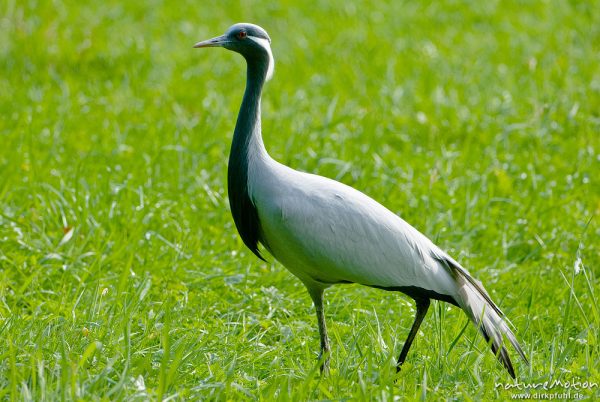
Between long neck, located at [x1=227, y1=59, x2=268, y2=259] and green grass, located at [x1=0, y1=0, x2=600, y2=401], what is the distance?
1.57 feet

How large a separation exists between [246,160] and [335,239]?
51cm

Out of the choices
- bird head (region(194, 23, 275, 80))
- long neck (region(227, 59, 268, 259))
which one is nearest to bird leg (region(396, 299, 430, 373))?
long neck (region(227, 59, 268, 259))

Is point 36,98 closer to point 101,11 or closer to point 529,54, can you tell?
point 101,11

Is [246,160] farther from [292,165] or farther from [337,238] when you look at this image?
[292,165]

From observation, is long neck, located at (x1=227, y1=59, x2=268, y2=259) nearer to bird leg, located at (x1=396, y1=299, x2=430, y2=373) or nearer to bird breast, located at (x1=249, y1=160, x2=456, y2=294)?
bird breast, located at (x1=249, y1=160, x2=456, y2=294)

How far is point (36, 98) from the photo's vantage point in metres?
6.69

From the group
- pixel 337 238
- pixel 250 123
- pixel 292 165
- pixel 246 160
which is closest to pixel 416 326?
pixel 337 238

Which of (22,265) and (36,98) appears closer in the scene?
(22,265)

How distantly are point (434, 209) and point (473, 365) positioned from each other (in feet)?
6.24

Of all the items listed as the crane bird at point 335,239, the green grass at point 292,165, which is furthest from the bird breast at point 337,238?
the green grass at point 292,165

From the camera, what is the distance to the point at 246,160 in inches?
151

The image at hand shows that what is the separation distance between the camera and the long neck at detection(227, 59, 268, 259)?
3834 mm

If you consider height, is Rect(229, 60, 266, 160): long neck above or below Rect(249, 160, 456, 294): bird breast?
above

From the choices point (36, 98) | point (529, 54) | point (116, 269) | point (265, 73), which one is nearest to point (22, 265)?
point (116, 269)
